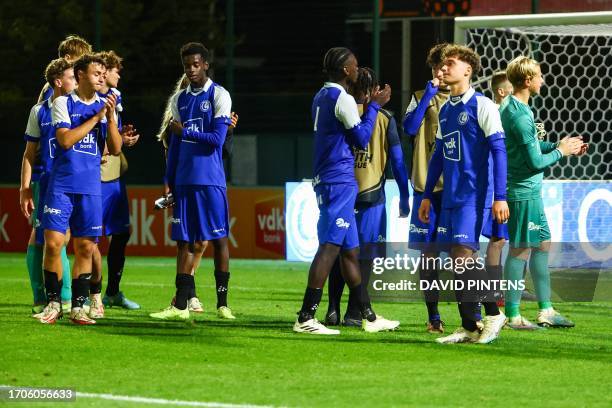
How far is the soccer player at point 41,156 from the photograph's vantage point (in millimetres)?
10594

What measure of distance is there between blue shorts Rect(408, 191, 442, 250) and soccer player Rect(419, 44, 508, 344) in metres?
0.76

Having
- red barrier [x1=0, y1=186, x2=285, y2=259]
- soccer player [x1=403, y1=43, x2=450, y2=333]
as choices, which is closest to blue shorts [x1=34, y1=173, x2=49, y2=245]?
soccer player [x1=403, y1=43, x2=450, y2=333]

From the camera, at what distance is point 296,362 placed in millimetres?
8328

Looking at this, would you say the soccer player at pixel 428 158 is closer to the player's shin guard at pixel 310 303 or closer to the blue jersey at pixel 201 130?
the player's shin guard at pixel 310 303

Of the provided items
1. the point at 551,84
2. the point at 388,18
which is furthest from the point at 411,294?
the point at 388,18

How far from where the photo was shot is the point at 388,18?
2686 cm

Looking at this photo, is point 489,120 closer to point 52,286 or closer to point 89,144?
point 89,144

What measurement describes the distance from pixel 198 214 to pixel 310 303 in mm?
1459

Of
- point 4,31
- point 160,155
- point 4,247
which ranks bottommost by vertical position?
point 4,247

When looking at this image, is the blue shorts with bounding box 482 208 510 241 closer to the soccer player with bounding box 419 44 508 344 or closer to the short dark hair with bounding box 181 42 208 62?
the soccer player with bounding box 419 44 508 344

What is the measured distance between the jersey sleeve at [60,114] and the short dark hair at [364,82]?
2.08 metres

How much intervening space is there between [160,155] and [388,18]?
25.4ft

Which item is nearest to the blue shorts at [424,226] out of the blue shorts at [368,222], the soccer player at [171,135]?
the blue shorts at [368,222]

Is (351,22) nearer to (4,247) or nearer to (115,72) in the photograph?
(4,247)
